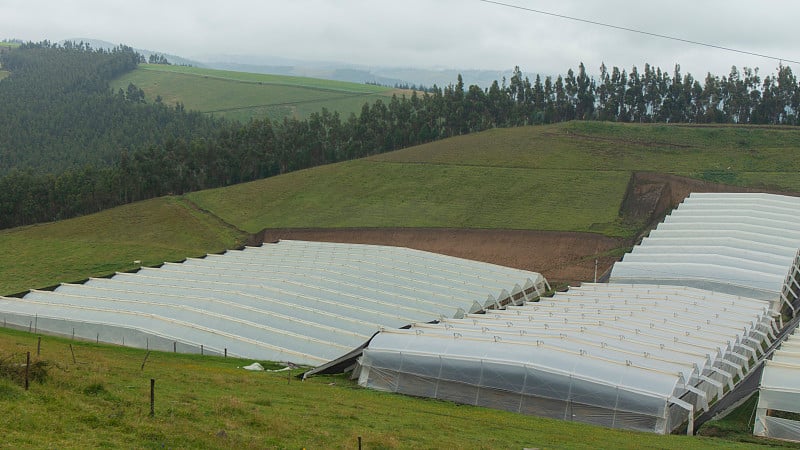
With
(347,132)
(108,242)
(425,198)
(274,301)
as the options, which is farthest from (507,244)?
(347,132)

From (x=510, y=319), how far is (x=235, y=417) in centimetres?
2178

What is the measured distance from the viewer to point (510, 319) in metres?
39.7

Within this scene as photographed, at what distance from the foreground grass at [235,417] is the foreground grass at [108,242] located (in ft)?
148

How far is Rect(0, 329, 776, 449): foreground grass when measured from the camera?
693 inches

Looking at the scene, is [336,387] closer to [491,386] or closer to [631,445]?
[491,386]

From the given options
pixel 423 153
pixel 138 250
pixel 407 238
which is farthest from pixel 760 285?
pixel 423 153

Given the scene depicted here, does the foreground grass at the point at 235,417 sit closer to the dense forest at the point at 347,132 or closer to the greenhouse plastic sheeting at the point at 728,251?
the greenhouse plastic sheeting at the point at 728,251

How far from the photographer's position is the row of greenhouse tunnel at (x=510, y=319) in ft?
94.5

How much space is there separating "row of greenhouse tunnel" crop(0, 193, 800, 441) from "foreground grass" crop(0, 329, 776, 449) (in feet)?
5.37

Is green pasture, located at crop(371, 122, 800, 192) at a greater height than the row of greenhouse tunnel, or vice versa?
green pasture, located at crop(371, 122, 800, 192)

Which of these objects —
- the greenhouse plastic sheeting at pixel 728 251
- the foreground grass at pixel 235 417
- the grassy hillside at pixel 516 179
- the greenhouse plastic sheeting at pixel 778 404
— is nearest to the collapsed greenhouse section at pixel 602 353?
the greenhouse plastic sheeting at pixel 728 251

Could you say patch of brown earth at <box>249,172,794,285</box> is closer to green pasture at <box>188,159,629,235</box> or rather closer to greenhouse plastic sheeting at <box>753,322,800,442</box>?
green pasture at <box>188,159,629,235</box>

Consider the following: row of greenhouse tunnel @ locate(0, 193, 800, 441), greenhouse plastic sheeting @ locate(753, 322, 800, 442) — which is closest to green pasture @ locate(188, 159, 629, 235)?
row of greenhouse tunnel @ locate(0, 193, 800, 441)

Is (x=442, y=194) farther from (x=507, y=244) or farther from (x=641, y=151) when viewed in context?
(x=641, y=151)
